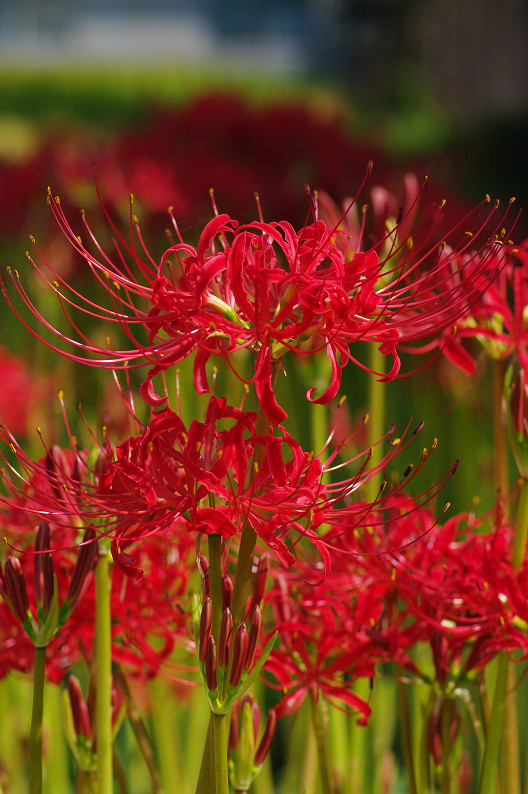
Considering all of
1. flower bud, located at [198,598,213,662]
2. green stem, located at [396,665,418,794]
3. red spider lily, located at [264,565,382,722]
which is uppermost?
flower bud, located at [198,598,213,662]

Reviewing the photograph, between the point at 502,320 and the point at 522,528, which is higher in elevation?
the point at 502,320

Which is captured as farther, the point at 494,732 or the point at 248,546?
the point at 494,732

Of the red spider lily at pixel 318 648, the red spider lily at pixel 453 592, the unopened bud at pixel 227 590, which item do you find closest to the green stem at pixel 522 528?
the red spider lily at pixel 453 592

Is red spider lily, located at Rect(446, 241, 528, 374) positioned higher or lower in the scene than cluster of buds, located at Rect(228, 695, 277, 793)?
higher

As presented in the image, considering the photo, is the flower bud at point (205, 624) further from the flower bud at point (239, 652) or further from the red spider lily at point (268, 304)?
the red spider lily at point (268, 304)

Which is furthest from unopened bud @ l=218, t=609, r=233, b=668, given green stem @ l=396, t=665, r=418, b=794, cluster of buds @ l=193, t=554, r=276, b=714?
green stem @ l=396, t=665, r=418, b=794

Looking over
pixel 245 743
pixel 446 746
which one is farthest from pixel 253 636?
pixel 446 746

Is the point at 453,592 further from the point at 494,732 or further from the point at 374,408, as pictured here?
the point at 374,408

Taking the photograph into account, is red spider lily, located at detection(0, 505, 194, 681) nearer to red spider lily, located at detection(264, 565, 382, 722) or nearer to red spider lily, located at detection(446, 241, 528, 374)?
red spider lily, located at detection(264, 565, 382, 722)
